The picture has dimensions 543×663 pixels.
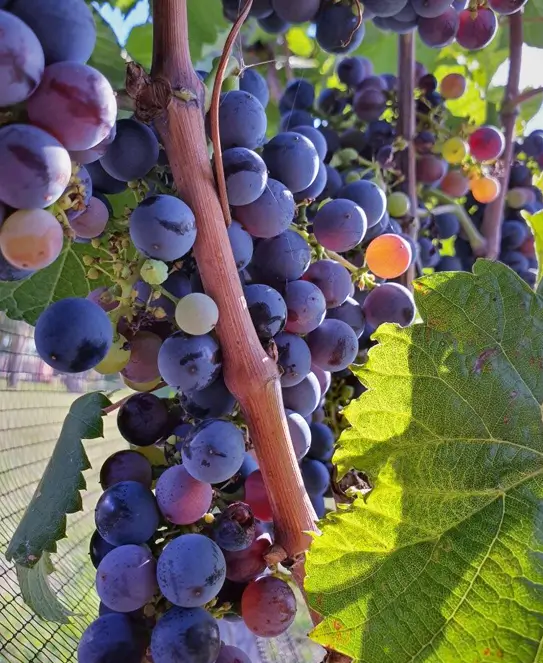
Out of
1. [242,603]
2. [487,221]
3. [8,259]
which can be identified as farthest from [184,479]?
[487,221]

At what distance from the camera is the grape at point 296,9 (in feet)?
2.55

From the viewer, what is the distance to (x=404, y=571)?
495 millimetres

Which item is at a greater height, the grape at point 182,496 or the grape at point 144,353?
the grape at point 144,353

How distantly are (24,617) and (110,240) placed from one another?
468 millimetres

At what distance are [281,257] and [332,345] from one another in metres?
0.11

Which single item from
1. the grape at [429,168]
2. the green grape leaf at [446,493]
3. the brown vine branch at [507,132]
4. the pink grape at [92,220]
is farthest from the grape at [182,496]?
the brown vine branch at [507,132]

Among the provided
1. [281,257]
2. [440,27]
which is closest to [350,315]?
[281,257]

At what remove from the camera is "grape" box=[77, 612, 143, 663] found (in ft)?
1.77

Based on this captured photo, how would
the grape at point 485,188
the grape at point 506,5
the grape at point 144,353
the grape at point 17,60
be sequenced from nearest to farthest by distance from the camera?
1. the grape at point 17,60
2. the grape at point 144,353
3. the grape at point 506,5
4. the grape at point 485,188

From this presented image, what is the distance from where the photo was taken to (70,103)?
1.29 ft

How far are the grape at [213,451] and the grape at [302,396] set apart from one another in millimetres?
102

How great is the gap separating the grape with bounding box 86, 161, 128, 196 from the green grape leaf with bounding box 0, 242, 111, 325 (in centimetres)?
17

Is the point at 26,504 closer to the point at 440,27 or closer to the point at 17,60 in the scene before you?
the point at 17,60

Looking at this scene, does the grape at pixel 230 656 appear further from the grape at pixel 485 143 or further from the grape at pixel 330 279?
the grape at pixel 485 143
